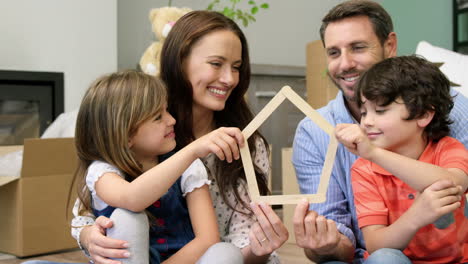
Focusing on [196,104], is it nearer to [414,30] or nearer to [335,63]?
[335,63]

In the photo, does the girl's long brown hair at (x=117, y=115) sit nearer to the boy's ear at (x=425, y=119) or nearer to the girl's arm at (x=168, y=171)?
the girl's arm at (x=168, y=171)

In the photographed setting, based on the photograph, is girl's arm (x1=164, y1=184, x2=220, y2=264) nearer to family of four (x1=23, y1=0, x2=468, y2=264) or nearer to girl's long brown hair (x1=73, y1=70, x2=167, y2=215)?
family of four (x1=23, y1=0, x2=468, y2=264)

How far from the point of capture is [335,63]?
53.9 inches

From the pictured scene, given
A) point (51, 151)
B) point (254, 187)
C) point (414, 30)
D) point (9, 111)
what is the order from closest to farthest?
point (254, 187), point (51, 151), point (9, 111), point (414, 30)

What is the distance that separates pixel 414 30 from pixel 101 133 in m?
2.62

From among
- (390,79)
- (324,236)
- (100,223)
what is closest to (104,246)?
(100,223)

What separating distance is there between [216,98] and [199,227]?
0.32 metres

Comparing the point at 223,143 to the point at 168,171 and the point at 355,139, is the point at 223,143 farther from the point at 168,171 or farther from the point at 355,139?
the point at 355,139

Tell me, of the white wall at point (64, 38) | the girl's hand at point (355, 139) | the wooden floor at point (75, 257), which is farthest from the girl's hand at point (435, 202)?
the white wall at point (64, 38)

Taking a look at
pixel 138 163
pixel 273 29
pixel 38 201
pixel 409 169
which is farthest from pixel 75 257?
pixel 273 29

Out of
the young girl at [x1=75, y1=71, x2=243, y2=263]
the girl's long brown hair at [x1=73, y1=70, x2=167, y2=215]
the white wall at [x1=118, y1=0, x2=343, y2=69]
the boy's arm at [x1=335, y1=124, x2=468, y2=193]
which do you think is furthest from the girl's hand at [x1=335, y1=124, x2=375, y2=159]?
the white wall at [x1=118, y1=0, x2=343, y2=69]

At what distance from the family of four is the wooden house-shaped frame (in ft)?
0.07

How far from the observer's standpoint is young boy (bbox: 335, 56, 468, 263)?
105 centimetres

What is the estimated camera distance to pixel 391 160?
0.96 meters
